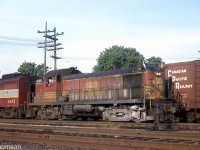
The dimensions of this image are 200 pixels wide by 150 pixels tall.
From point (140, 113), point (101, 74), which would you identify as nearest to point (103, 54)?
point (101, 74)

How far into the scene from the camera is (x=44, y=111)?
75.6 feet

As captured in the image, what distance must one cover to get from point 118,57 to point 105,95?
1258 inches

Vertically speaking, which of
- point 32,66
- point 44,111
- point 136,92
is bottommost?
point 44,111

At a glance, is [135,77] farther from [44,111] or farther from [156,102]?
[44,111]

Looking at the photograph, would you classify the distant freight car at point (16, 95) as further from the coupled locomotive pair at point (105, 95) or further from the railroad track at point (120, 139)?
the railroad track at point (120, 139)

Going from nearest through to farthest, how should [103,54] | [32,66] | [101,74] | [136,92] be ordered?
1. [136,92]
2. [101,74]
3. [103,54]
4. [32,66]

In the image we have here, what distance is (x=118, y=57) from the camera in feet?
168

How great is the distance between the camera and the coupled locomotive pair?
17.2 m

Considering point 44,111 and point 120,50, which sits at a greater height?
point 120,50

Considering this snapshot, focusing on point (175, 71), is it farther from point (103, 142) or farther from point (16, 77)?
point (16, 77)

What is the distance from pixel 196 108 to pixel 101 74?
6368mm

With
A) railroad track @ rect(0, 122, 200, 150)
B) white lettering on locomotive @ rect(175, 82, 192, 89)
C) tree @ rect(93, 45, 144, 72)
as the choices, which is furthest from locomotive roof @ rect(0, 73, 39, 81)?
tree @ rect(93, 45, 144, 72)

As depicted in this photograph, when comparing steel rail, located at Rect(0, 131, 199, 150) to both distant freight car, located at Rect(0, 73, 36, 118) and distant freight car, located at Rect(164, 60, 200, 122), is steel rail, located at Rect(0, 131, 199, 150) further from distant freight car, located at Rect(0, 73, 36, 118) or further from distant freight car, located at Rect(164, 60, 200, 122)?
A: distant freight car, located at Rect(0, 73, 36, 118)

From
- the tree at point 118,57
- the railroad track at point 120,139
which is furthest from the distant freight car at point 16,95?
the tree at point 118,57
